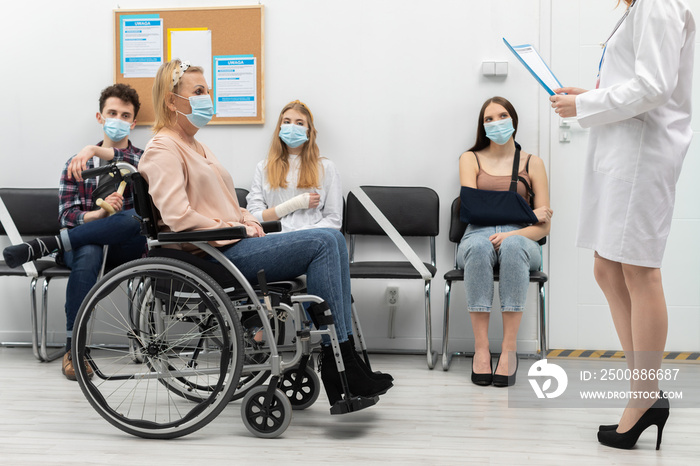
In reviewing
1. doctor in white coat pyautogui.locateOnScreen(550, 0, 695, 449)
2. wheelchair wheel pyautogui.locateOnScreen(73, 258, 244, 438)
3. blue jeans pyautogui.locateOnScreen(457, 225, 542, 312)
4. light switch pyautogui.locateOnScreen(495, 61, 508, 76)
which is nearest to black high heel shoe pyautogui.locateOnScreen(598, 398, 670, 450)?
doctor in white coat pyautogui.locateOnScreen(550, 0, 695, 449)

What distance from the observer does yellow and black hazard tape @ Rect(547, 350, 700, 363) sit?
3324 millimetres

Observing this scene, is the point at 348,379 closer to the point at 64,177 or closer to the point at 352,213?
the point at 352,213

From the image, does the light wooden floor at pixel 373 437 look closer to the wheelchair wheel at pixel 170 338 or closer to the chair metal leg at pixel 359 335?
the wheelchair wheel at pixel 170 338

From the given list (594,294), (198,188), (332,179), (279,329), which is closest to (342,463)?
(279,329)

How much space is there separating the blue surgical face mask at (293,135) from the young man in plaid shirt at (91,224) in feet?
2.53

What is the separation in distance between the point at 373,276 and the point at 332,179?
583 mm

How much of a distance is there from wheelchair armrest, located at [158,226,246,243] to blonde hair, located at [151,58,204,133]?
432 mm

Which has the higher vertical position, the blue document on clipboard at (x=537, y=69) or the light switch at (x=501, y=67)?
the light switch at (x=501, y=67)

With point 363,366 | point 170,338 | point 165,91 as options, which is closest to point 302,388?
point 363,366

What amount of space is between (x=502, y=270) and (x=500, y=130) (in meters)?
0.72

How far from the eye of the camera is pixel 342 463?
1885mm

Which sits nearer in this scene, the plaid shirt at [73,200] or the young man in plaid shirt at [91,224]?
the young man in plaid shirt at [91,224]

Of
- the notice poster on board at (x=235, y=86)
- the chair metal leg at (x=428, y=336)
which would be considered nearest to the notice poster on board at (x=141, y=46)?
the notice poster on board at (x=235, y=86)

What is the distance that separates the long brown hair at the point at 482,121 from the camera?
10.8 ft
